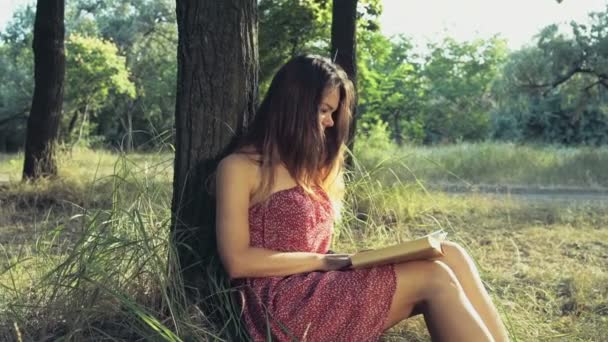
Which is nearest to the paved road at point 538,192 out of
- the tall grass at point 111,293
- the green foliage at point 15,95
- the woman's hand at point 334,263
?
the tall grass at point 111,293

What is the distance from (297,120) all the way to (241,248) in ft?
1.73

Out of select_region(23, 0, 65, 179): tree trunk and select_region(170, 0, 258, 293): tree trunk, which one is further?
select_region(23, 0, 65, 179): tree trunk

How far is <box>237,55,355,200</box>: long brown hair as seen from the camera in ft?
9.62

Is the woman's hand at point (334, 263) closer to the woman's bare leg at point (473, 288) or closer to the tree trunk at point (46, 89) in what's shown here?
the woman's bare leg at point (473, 288)

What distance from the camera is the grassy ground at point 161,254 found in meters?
3.05

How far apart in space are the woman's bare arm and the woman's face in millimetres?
371

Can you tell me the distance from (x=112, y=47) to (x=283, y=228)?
22.1 metres

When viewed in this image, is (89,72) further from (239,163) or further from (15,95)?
(239,163)

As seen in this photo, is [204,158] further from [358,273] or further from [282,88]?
[358,273]

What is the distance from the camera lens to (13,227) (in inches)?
262

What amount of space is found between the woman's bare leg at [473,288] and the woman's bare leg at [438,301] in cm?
14

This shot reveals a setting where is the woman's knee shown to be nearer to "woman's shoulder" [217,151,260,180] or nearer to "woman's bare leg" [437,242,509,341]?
"woman's bare leg" [437,242,509,341]

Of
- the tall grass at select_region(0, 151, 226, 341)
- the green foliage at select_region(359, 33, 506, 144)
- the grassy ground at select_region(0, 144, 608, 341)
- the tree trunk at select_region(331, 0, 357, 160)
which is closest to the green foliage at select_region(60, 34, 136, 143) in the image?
the green foliage at select_region(359, 33, 506, 144)

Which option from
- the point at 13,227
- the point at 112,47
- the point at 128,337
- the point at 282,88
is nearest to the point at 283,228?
the point at 282,88
